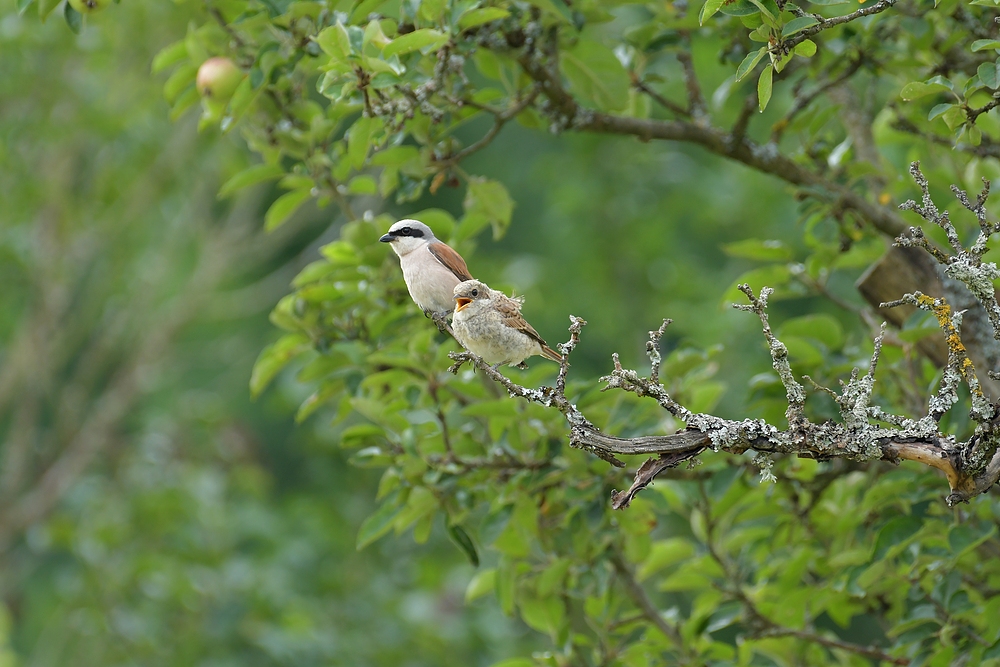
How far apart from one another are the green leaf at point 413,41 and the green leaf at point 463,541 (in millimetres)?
1799

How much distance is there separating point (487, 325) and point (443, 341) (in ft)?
5.84

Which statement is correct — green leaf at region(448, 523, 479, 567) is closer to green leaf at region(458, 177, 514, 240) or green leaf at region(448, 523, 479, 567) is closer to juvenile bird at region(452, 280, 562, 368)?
green leaf at region(458, 177, 514, 240)

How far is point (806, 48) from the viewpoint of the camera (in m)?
2.66

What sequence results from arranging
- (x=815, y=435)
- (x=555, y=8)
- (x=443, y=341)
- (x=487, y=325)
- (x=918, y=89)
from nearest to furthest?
(x=815, y=435), (x=487, y=325), (x=918, y=89), (x=555, y=8), (x=443, y=341)

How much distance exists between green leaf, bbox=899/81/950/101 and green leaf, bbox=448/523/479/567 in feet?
6.99

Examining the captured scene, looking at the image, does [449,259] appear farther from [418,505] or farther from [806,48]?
[418,505]

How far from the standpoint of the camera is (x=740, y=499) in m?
4.12

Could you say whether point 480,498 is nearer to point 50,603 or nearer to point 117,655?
point 117,655

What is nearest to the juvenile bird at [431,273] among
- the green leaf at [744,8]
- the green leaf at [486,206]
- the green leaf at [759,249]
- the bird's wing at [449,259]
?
the bird's wing at [449,259]

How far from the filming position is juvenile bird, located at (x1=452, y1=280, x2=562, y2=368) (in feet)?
7.43

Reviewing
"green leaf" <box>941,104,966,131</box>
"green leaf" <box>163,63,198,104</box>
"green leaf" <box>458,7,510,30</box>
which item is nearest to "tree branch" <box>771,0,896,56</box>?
"green leaf" <box>941,104,966,131</box>

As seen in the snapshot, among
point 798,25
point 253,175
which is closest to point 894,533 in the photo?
point 798,25

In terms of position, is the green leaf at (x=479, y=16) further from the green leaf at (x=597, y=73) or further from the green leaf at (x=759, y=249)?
the green leaf at (x=759, y=249)

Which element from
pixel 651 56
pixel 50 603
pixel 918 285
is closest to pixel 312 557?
pixel 50 603
